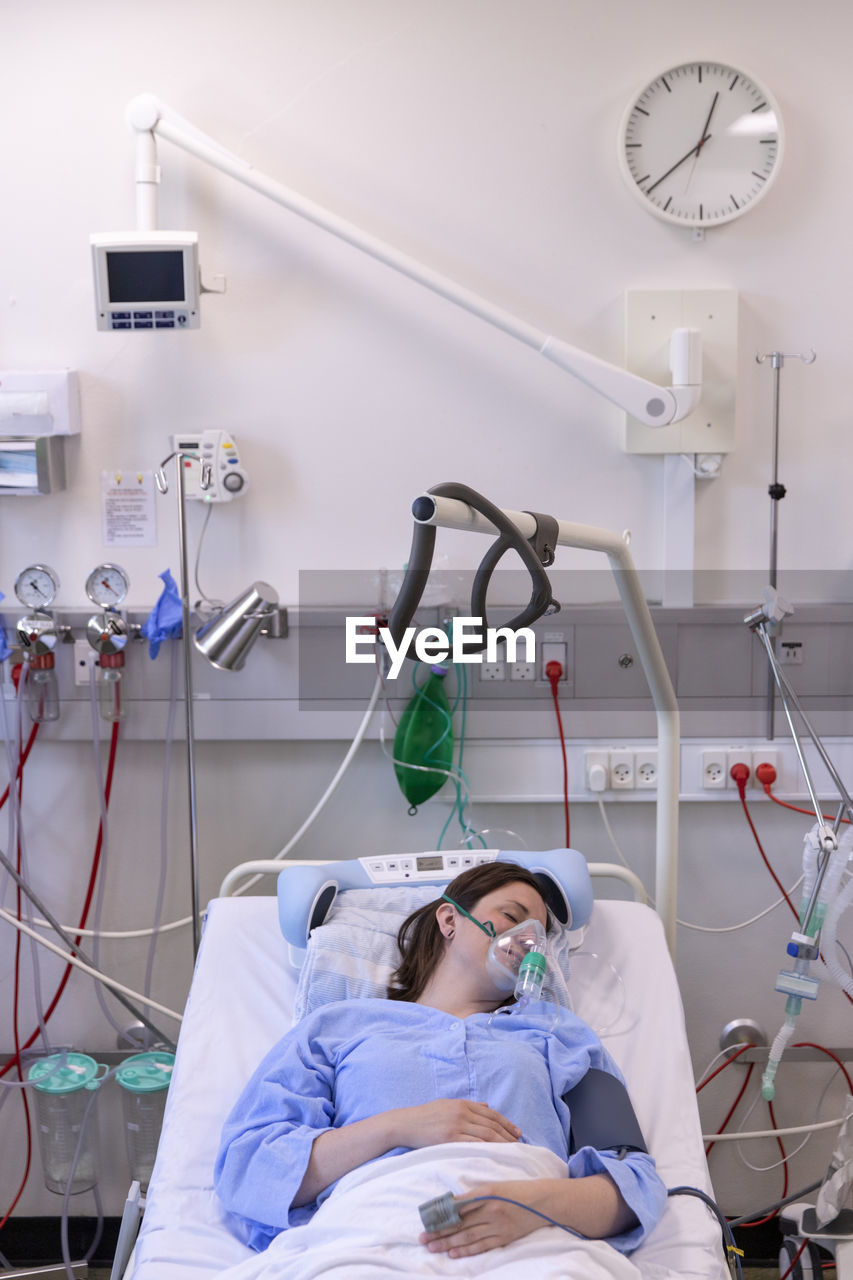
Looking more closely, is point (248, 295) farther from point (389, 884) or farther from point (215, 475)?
point (389, 884)

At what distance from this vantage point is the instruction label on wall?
2.23 metres

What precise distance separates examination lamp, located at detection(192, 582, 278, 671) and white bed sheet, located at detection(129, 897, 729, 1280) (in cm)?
43

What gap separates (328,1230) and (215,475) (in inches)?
54.6

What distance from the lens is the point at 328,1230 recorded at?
1297mm

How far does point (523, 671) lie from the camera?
2.26 m

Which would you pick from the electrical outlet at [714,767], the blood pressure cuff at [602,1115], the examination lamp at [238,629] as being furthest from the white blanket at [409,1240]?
the electrical outlet at [714,767]

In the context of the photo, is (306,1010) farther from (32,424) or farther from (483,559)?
(32,424)

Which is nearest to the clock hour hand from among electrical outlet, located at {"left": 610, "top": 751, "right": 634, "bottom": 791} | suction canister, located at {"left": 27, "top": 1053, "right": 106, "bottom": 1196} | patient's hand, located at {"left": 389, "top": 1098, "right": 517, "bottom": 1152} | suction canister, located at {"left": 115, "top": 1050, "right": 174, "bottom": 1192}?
electrical outlet, located at {"left": 610, "top": 751, "right": 634, "bottom": 791}

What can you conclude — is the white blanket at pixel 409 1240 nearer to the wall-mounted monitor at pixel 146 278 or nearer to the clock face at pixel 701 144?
the wall-mounted monitor at pixel 146 278

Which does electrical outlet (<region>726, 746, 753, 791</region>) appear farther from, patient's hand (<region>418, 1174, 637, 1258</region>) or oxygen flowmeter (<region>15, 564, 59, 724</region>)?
oxygen flowmeter (<region>15, 564, 59, 724</region>)

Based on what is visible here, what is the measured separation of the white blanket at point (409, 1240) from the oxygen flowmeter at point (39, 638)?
1177 mm

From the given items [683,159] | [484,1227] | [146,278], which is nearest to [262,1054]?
[484,1227]

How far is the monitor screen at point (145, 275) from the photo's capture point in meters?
2.02

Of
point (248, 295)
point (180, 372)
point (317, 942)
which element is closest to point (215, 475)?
point (180, 372)
